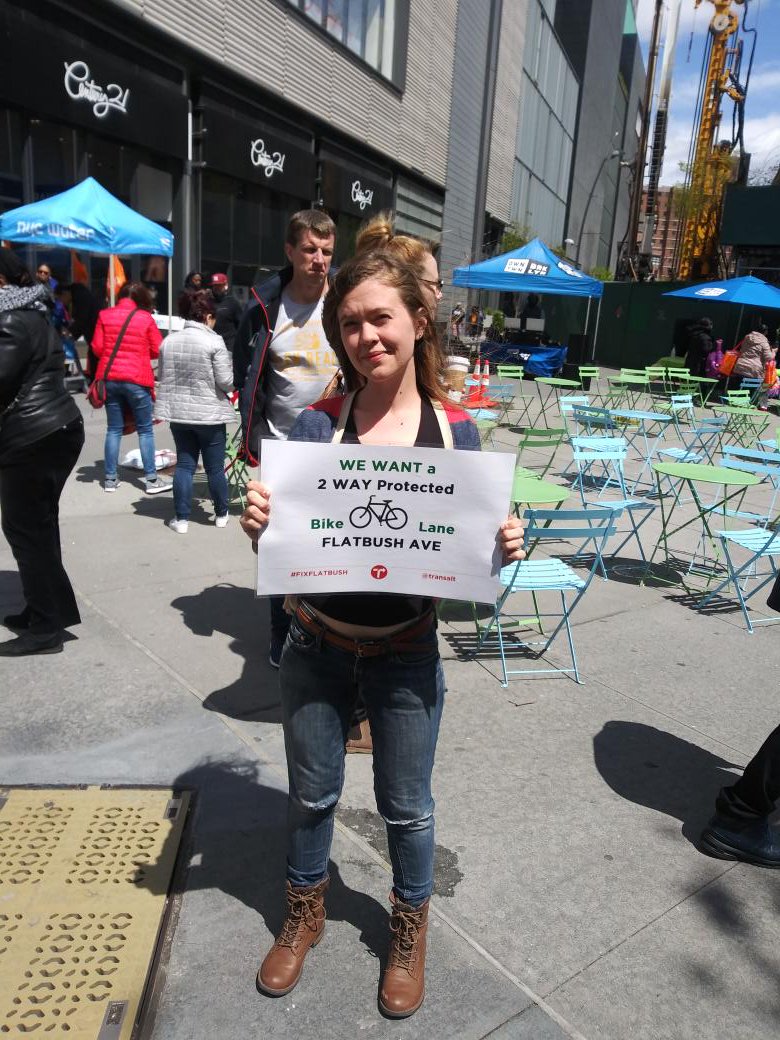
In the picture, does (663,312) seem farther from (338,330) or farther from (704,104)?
(704,104)

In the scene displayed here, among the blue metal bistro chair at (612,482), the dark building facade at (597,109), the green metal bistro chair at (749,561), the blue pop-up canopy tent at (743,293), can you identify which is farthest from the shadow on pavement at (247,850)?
the dark building facade at (597,109)

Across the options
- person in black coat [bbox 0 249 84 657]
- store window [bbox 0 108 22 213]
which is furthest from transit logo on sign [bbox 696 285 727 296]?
person in black coat [bbox 0 249 84 657]

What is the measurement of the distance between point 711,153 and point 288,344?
66.3 meters

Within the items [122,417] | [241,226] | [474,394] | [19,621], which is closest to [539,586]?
[19,621]

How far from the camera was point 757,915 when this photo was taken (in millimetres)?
2619

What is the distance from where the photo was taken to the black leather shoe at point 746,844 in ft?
9.38

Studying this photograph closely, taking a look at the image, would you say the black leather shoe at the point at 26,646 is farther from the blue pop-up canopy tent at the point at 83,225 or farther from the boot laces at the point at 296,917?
the blue pop-up canopy tent at the point at 83,225

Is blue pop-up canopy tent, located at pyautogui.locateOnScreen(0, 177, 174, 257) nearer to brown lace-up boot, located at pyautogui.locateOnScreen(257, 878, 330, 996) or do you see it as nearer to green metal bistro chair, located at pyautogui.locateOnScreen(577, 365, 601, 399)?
green metal bistro chair, located at pyautogui.locateOnScreen(577, 365, 601, 399)

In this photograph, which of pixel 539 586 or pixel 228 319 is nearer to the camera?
pixel 539 586

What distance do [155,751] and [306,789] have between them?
137cm

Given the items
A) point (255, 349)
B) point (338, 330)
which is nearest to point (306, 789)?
Result: point (338, 330)

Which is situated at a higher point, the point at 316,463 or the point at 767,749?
the point at 316,463

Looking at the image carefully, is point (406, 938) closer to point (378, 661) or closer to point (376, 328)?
point (378, 661)

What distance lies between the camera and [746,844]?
2873 mm
